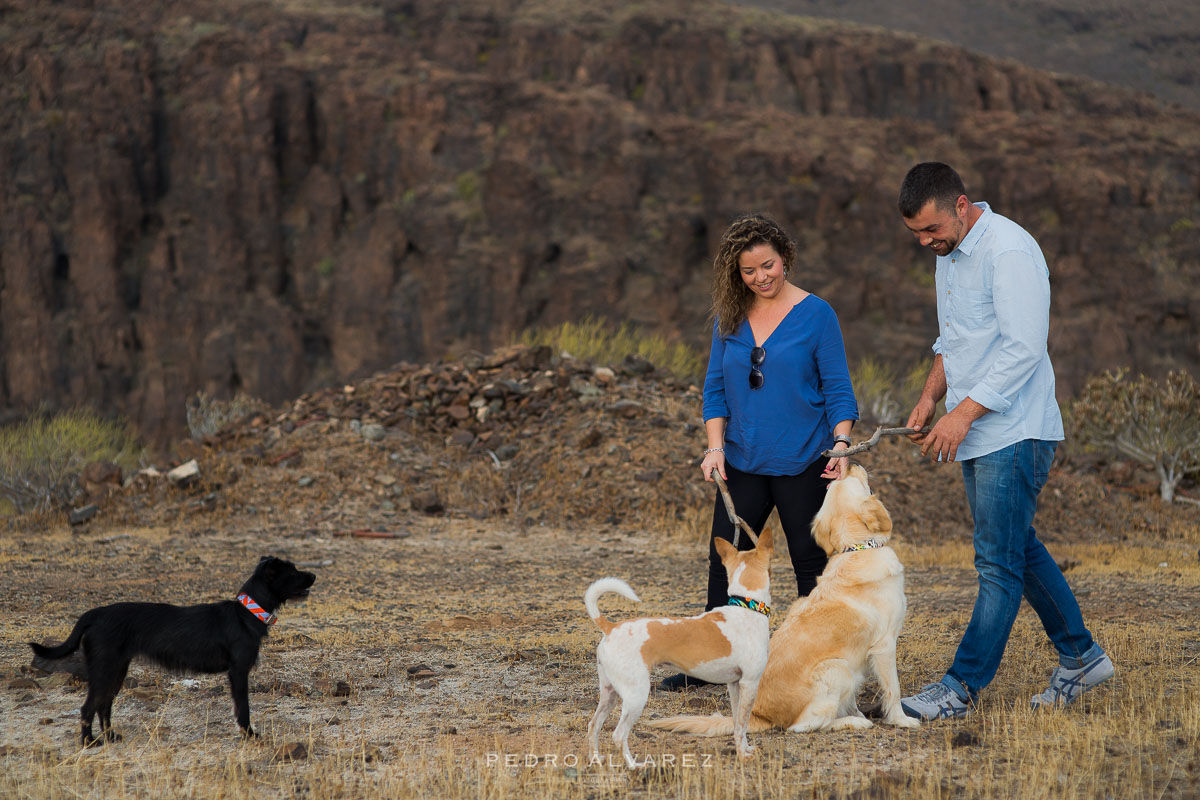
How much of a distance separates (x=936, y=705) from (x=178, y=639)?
3.41 m

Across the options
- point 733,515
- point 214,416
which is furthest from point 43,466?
point 733,515

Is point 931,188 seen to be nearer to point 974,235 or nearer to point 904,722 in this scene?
point 974,235

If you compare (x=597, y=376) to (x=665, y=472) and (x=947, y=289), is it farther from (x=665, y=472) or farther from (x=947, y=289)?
(x=947, y=289)

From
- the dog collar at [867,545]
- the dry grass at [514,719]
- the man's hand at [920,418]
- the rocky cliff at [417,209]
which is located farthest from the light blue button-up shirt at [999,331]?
the rocky cliff at [417,209]

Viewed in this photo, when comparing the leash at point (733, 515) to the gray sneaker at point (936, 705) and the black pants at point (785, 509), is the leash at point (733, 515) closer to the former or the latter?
the black pants at point (785, 509)

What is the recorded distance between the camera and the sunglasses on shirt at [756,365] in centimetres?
508

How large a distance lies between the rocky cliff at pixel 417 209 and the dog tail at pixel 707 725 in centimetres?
3798

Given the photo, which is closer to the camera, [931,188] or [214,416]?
[931,188]

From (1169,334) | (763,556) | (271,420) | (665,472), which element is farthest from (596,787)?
(1169,334)

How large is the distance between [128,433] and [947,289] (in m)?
43.0

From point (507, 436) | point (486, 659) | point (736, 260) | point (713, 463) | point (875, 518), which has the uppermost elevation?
point (736, 260)

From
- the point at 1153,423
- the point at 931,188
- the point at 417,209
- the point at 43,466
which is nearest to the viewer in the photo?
the point at 931,188

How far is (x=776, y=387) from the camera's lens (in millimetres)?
5051

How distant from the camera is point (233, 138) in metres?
48.8
